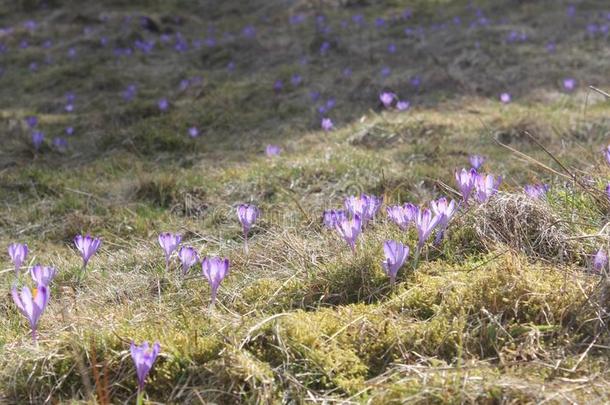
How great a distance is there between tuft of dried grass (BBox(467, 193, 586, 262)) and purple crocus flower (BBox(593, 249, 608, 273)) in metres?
0.15

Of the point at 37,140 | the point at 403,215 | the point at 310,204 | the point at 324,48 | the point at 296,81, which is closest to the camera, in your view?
the point at 403,215

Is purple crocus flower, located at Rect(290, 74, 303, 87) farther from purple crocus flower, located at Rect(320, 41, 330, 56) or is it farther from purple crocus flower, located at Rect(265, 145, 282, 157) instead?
purple crocus flower, located at Rect(265, 145, 282, 157)

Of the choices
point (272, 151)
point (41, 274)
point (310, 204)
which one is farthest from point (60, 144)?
point (41, 274)

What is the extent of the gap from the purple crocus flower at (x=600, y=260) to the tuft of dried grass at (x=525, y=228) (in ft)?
0.50

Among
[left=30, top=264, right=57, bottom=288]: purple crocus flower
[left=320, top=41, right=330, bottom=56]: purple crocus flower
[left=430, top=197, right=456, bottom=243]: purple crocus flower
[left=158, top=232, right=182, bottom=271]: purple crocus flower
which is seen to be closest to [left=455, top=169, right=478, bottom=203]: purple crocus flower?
[left=430, top=197, right=456, bottom=243]: purple crocus flower

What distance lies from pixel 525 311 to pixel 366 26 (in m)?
9.36

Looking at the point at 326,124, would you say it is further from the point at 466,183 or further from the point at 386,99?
the point at 466,183

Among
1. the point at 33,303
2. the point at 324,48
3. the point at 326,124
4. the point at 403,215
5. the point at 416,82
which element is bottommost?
the point at 324,48

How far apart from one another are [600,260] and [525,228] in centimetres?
42

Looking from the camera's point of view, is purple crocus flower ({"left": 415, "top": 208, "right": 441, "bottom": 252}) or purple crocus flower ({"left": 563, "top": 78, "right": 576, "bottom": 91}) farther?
purple crocus flower ({"left": 563, "top": 78, "right": 576, "bottom": 91})

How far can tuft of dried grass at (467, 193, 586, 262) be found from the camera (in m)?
2.47

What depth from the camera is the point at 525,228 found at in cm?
259

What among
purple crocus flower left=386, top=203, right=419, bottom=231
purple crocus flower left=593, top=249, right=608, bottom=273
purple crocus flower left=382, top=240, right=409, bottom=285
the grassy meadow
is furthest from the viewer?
purple crocus flower left=386, top=203, right=419, bottom=231

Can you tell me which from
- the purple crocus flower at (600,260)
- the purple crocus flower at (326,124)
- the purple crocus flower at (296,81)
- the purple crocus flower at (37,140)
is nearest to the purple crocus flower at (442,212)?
the purple crocus flower at (600,260)
